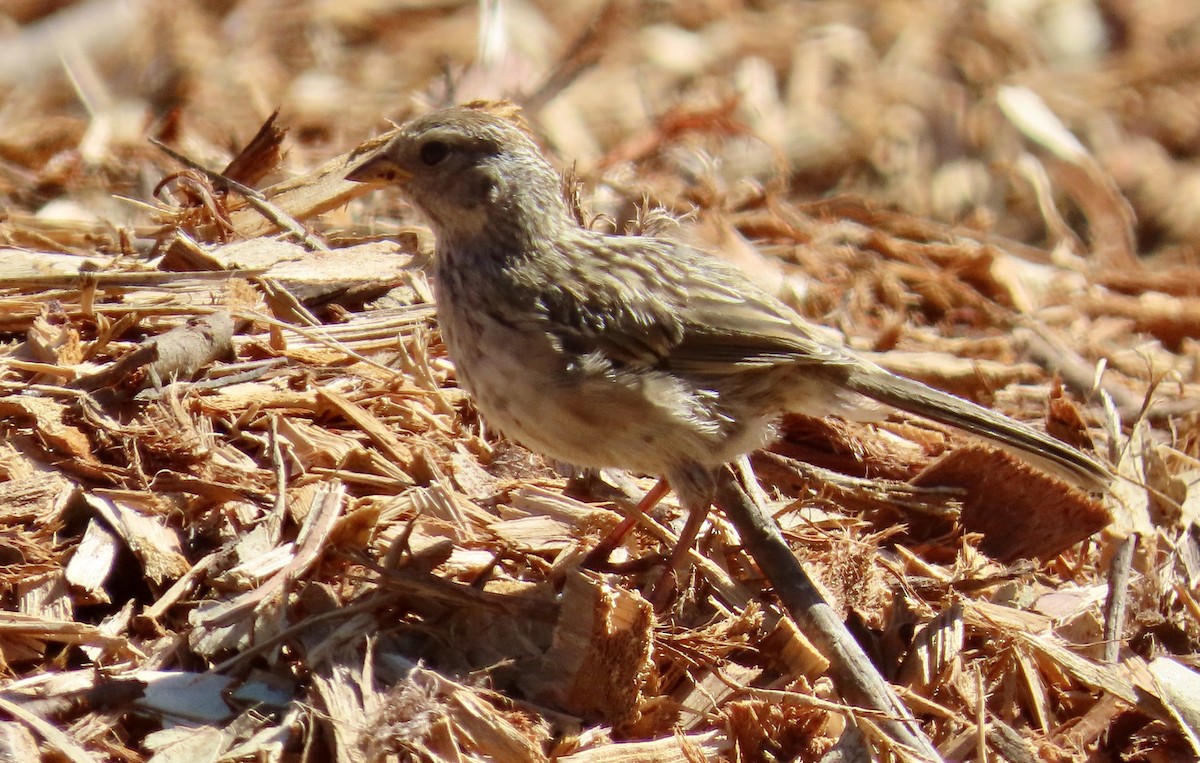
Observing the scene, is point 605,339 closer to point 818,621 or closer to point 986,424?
point 818,621

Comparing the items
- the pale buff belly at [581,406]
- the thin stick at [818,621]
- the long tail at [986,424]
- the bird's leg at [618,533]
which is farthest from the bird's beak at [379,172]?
the long tail at [986,424]

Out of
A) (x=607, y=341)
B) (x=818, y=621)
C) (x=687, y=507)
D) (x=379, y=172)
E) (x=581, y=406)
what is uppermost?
(x=379, y=172)

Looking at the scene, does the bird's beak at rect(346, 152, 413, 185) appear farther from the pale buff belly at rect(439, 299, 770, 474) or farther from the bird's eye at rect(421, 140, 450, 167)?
the pale buff belly at rect(439, 299, 770, 474)

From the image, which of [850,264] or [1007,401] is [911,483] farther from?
[850,264]

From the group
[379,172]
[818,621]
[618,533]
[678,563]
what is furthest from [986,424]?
[379,172]

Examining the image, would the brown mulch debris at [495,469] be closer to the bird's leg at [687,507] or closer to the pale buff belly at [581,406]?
the bird's leg at [687,507]

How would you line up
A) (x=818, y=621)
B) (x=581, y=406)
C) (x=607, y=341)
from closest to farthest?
(x=818, y=621) < (x=581, y=406) < (x=607, y=341)

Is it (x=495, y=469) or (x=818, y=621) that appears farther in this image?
(x=495, y=469)

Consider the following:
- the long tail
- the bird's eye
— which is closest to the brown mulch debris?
the long tail

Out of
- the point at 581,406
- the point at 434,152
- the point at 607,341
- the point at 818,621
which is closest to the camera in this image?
the point at 818,621
